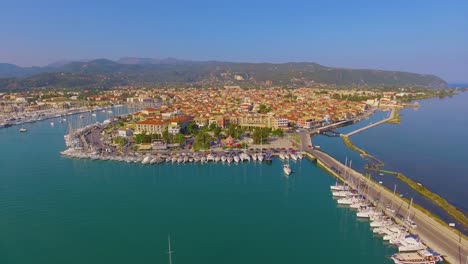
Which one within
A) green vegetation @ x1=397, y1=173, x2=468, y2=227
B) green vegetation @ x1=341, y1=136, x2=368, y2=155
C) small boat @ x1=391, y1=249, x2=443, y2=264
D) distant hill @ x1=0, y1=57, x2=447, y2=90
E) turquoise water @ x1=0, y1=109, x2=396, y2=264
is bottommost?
turquoise water @ x1=0, y1=109, x2=396, y2=264

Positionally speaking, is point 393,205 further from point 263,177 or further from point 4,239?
point 4,239

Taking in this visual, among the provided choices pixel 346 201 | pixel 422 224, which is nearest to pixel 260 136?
pixel 346 201

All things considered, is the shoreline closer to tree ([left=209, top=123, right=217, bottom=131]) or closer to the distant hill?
tree ([left=209, top=123, right=217, bottom=131])

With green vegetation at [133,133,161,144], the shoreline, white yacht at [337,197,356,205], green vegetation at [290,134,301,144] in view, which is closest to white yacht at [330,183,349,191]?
white yacht at [337,197,356,205]

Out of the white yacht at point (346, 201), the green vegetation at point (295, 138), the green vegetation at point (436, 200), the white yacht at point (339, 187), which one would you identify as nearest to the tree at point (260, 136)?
the green vegetation at point (295, 138)

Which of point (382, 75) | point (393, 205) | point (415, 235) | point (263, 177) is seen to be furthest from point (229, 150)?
point (382, 75)

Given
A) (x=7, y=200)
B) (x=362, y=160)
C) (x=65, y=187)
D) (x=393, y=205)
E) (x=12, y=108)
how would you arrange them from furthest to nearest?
(x=12, y=108) < (x=362, y=160) < (x=65, y=187) < (x=7, y=200) < (x=393, y=205)
